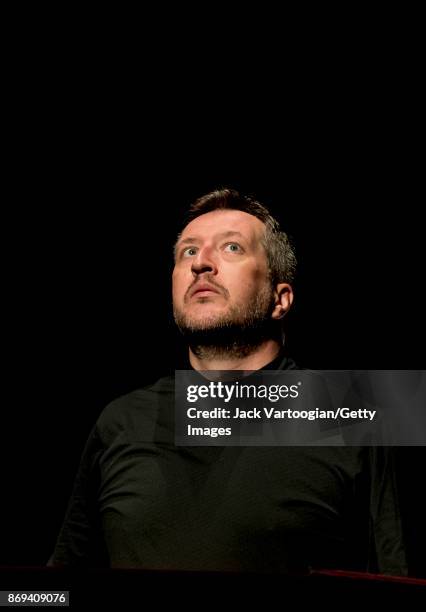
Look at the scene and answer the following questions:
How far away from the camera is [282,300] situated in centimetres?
151

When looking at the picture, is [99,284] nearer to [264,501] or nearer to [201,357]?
[201,357]

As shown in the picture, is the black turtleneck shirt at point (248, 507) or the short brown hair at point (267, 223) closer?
the black turtleneck shirt at point (248, 507)

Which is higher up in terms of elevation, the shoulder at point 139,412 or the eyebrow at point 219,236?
the eyebrow at point 219,236

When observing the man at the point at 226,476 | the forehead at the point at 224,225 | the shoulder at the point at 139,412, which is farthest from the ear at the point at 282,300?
the shoulder at the point at 139,412

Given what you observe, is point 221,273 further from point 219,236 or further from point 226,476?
point 226,476

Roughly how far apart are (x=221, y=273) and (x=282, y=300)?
0.20 m

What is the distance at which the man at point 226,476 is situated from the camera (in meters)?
1.20

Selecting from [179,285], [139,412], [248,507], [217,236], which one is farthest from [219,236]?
[248,507]

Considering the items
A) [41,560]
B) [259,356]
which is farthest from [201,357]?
[41,560]

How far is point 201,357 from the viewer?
1457 millimetres

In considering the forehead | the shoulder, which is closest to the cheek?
the forehead

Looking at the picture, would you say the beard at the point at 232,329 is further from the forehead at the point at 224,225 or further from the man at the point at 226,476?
the forehead at the point at 224,225

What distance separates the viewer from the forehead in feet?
4.79

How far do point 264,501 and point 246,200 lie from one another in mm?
729
